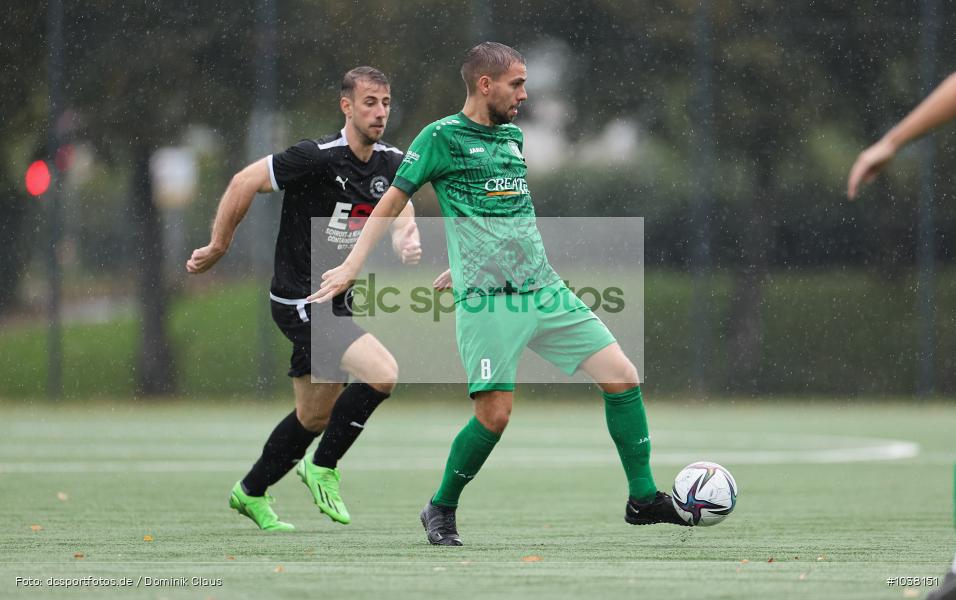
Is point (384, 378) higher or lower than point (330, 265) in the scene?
lower

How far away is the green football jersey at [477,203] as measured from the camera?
5582 millimetres

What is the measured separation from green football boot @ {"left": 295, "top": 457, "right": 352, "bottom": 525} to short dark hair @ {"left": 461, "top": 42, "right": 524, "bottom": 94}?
1.92 metres

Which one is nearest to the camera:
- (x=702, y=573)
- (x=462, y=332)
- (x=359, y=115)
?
(x=702, y=573)

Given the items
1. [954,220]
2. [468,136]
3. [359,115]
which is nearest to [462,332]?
[468,136]

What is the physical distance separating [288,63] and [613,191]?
3944mm

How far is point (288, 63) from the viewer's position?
15891 mm

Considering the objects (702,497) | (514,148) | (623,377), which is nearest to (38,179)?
(514,148)

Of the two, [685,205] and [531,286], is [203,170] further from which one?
[531,286]

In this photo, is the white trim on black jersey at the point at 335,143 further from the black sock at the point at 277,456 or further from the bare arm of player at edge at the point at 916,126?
the bare arm of player at edge at the point at 916,126

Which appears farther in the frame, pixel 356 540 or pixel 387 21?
pixel 387 21

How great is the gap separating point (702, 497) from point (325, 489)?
1.77 meters

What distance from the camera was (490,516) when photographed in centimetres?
701

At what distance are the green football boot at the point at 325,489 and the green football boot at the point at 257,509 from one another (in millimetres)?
195

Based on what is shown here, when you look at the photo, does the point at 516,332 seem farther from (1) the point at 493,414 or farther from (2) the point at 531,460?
(2) the point at 531,460
